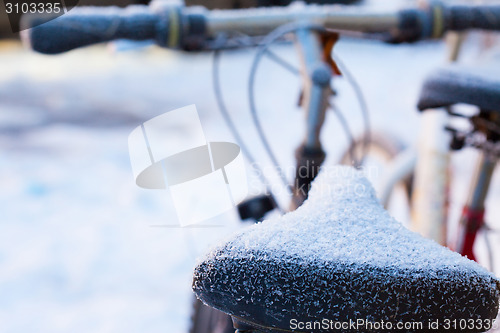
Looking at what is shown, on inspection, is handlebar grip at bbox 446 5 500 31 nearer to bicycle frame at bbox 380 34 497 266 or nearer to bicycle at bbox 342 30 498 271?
bicycle at bbox 342 30 498 271

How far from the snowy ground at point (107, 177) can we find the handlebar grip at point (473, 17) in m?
0.25

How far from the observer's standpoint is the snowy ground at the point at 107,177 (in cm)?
192

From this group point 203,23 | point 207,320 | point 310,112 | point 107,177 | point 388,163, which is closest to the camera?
point 310,112

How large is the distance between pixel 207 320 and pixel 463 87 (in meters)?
0.78

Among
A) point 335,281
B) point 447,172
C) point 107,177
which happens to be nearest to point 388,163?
point 447,172

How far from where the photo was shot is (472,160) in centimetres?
352

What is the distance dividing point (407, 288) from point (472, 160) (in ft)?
11.5

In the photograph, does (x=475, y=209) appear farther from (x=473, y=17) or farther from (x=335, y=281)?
(x=335, y=281)

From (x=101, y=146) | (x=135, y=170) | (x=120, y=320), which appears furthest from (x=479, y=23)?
(x=101, y=146)

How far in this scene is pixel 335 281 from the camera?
38 cm

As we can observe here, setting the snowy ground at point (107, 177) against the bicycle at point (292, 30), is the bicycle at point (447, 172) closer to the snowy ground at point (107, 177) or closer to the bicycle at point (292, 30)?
the bicycle at point (292, 30)

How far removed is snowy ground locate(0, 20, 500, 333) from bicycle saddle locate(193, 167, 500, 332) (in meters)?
0.94

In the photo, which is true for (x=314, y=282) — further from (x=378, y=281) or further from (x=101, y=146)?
(x=101, y=146)

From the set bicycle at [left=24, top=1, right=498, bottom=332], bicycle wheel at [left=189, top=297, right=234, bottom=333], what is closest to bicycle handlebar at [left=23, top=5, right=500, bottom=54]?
bicycle at [left=24, top=1, right=498, bottom=332]
